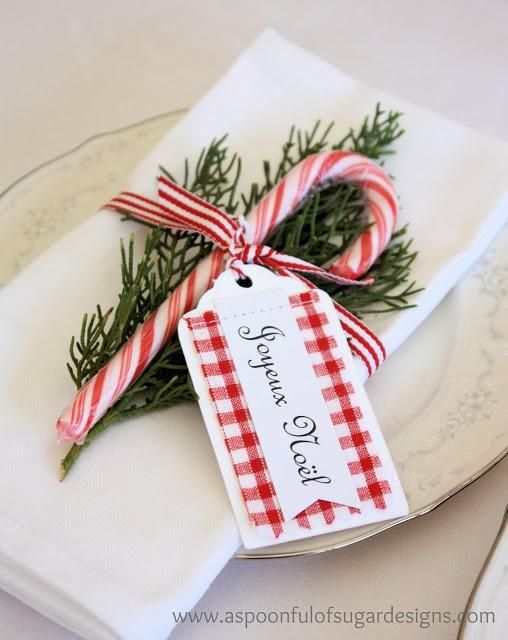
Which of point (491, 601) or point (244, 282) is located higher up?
point (244, 282)

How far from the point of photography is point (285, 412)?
2.77 ft

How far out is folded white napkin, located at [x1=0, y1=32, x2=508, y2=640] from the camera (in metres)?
0.78

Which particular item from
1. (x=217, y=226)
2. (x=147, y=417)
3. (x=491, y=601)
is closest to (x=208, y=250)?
(x=217, y=226)

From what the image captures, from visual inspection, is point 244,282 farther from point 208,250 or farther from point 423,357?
point 423,357

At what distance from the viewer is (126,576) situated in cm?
78

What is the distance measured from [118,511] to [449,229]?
545 millimetres

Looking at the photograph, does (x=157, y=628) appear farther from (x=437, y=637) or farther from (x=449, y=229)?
(x=449, y=229)

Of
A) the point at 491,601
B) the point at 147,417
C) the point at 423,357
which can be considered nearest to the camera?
the point at 491,601

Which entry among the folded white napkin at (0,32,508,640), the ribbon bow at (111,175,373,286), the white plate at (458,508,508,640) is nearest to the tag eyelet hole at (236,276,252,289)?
the ribbon bow at (111,175,373,286)

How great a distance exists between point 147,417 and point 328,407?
19cm

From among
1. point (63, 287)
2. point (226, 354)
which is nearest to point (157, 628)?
point (226, 354)

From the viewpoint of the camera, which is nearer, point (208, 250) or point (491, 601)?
point (491, 601)

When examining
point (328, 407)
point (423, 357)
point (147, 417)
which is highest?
point (423, 357)

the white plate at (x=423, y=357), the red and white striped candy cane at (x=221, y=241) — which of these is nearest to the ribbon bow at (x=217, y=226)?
the red and white striped candy cane at (x=221, y=241)
